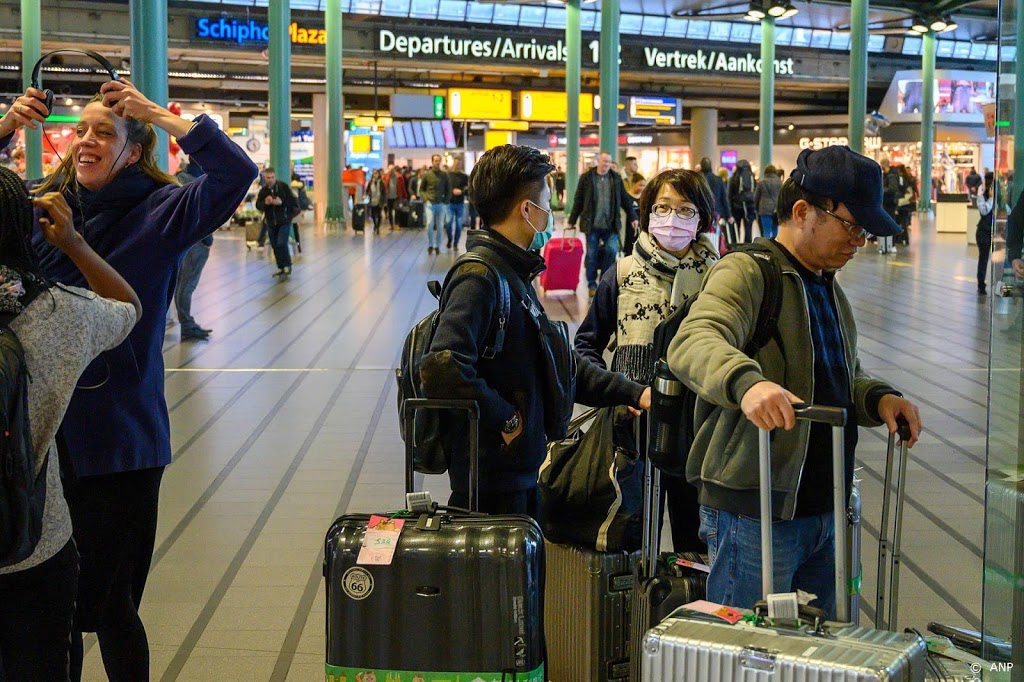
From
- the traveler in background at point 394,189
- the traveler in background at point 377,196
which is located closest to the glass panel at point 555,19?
the traveler in background at point 394,189

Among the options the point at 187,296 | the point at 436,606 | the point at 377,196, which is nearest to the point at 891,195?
the point at 377,196

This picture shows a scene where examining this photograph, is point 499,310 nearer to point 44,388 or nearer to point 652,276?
point 44,388

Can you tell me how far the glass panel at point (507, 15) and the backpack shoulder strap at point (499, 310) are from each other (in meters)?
36.1

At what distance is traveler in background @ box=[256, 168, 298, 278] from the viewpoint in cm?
1861

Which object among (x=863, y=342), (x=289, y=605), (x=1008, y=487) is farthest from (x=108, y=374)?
(x=863, y=342)

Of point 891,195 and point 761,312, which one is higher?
point 891,195

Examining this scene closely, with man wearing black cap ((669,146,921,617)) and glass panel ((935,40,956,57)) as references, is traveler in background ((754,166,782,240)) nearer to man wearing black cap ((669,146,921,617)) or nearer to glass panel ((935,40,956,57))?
man wearing black cap ((669,146,921,617))

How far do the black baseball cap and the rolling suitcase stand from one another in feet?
3.19

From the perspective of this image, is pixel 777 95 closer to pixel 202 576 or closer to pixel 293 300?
pixel 293 300

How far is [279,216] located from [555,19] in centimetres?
2293

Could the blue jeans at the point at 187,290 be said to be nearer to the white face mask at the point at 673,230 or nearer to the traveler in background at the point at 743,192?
the white face mask at the point at 673,230

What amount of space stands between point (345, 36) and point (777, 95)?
18.6 meters

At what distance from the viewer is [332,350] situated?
36.0 feet

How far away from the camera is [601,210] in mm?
14883
